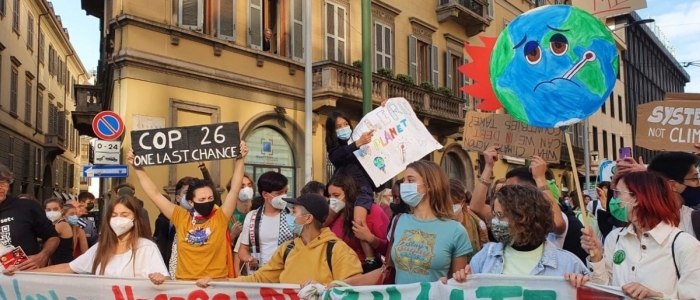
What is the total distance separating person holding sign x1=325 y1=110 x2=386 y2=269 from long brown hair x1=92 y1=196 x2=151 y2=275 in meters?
1.40

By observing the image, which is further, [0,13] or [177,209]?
[0,13]

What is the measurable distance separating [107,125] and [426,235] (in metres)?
9.39

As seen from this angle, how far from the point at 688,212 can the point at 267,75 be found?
12.8 metres

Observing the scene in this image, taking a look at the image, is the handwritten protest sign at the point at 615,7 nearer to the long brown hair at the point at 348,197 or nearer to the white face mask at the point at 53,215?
the long brown hair at the point at 348,197

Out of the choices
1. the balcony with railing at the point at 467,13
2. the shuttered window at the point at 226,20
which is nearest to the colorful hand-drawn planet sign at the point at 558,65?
the shuttered window at the point at 226,20

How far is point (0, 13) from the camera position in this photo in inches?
977

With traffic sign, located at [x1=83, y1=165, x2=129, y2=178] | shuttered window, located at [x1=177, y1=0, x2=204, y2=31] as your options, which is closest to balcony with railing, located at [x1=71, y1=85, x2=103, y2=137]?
shuttered window, located at [x1=177, y1=0, x2=204, y2=31]

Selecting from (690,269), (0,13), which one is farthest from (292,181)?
(0,13)

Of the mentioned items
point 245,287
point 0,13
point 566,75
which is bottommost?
point 245,287

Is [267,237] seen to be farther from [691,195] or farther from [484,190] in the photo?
[691,195]

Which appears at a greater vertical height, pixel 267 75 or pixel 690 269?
pixel 267 75

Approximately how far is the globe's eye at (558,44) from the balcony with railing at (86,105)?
627 inches

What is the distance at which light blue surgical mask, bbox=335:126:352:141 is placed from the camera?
611 cm

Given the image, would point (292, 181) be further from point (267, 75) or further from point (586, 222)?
point (586, 222)
